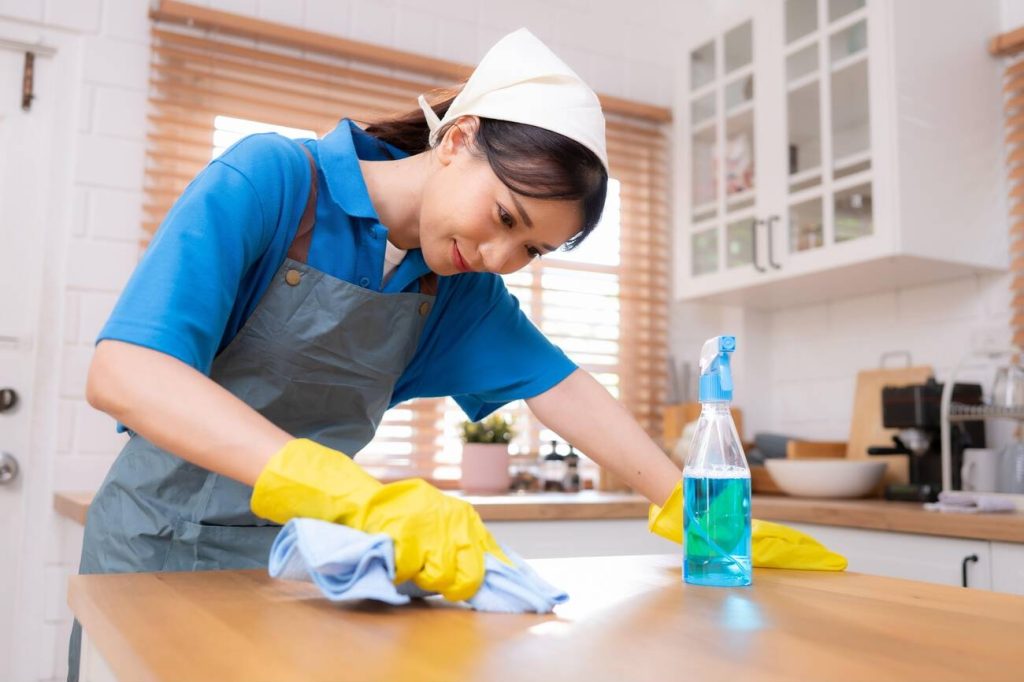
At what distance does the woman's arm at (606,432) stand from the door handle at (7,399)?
1.88 metres

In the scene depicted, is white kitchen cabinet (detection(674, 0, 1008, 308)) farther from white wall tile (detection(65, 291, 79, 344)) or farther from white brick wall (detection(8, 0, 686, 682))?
white wall tile (detection(65, 291, 79, 344))

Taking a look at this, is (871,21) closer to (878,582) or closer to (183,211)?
(878,582)

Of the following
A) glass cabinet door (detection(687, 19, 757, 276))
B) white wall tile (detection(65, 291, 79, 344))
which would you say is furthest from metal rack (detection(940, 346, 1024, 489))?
white wall tile (detection(65, 291, 79, 344))

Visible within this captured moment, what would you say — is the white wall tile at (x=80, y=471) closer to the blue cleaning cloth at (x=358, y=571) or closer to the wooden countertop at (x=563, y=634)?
the wooden countertop at (x=563, y=634)

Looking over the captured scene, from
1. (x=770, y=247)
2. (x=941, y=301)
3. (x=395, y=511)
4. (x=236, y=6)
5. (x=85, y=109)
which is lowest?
(x=395, y=511)

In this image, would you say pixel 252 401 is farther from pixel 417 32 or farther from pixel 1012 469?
pixel 417 32

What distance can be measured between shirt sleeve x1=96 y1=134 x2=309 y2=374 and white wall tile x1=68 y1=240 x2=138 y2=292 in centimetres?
184

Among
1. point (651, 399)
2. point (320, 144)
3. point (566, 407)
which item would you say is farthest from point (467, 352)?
point (651, 399)

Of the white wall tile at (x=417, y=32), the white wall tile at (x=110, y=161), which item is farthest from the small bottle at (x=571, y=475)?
the white wall tile at (x=110, y=161)

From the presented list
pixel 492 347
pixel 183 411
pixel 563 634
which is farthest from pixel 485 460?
pixel 563 634

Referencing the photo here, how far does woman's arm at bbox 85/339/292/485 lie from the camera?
84cm

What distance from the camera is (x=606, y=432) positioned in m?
1.32

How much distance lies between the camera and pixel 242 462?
2.75 ft

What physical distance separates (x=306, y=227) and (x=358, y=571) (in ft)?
1.81
